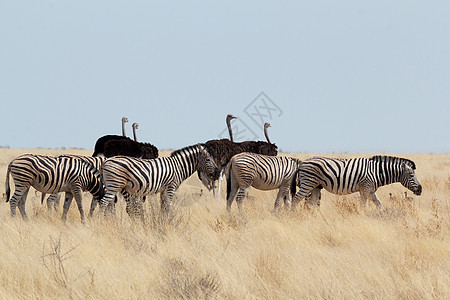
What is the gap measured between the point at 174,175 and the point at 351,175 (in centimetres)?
370

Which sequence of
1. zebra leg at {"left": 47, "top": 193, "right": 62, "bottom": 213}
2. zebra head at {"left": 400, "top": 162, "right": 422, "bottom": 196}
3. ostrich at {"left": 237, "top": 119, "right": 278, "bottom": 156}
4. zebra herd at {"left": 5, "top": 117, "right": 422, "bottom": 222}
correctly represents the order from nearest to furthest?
1. zebra herd at {"left": 5, "top": 117, "right": 422, "bottom": 222}
2. zebra leg at {"left": 47, "top": 193, "right": 62, "bottom": 213}
3. zebra head at {"left": 400, "top": 162, "right": 422, "bottom": 196}
4. ostrich at {"left": 237, "top": 119, "right": 278, "bottom": 156}

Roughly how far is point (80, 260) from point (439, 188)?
14.6 meters

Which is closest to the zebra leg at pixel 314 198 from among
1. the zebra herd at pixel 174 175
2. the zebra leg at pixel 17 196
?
the zebra herd at pixel 174 175

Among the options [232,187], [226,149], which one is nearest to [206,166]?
[232,187]

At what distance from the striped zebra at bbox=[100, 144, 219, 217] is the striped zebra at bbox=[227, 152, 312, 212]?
0.73 m

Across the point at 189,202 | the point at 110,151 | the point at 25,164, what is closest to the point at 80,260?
the point at 25,164

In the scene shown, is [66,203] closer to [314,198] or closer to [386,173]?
[314,198]

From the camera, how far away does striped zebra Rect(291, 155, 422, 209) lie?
12.4 m

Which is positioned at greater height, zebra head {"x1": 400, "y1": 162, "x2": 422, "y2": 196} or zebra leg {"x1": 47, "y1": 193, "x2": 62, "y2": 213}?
zebra head {"x1": 400, "y1": 162, "x2": 422, "y2": 196}

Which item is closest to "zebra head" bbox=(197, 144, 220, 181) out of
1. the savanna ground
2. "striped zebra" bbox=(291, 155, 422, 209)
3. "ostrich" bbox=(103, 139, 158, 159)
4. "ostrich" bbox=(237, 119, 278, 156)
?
the savanna ground

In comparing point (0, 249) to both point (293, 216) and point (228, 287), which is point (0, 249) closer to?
point (228, 287)

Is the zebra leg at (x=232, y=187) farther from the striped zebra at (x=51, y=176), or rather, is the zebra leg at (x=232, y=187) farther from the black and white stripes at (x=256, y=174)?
the striped zebra at (x=51, y=176)

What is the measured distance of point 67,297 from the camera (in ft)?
19.2

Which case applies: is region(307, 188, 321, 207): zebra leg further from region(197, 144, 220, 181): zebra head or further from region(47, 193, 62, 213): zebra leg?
region(47, 193, 62, 213): zebra leg
